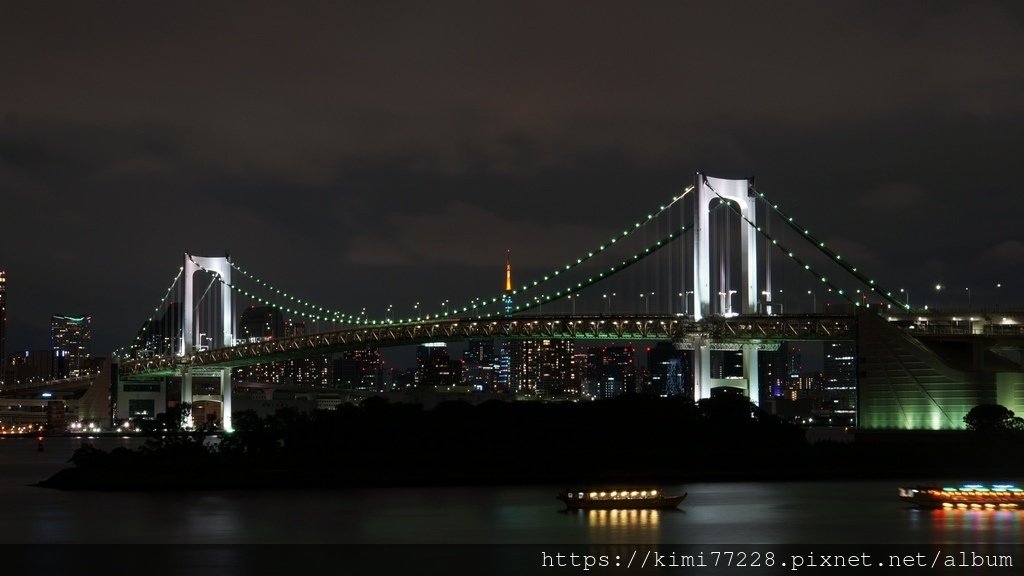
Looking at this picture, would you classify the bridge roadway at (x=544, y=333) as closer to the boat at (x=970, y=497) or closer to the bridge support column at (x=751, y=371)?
the bridge support column at (x=751, y=371)

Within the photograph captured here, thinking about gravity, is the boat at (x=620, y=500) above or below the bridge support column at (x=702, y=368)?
below

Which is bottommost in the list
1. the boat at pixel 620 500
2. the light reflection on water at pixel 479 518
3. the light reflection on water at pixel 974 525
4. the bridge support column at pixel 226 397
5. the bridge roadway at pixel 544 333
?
the light reflection on water at pixel 974 525

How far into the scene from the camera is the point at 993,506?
135 feet

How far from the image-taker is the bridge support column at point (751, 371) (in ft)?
199

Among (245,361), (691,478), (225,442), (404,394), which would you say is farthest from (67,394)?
(691,478)

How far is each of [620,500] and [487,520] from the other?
15.1ft

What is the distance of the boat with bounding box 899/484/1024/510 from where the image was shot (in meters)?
41.3

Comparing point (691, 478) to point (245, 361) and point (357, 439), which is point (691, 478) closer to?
point (357, 439)

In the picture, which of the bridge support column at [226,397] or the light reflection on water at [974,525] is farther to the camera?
the bridge support column at [226,397]

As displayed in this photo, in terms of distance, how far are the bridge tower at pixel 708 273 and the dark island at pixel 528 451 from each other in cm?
199

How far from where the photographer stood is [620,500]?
41656mm

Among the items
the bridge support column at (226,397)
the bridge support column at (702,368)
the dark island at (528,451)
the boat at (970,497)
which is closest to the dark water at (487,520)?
the boat at (970,497)

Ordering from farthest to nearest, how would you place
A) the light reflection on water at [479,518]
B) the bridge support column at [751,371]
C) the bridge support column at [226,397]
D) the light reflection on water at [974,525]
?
the bridge support column at [226,397]
the bridge support column at [751,371]
the light reflection on water at [479,518]
the light reflection on water at [974,525]

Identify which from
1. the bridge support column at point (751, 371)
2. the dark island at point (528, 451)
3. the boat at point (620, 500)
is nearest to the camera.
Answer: the boat at point (620, 500)
